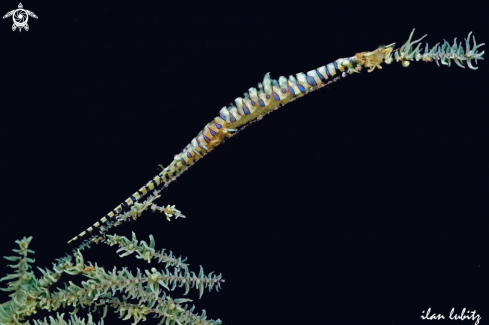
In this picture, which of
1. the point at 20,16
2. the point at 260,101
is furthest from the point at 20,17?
the point at 260,101

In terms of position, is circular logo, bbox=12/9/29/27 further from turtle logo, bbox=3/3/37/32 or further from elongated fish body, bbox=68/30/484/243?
elongated fish body, bbox=68/30/484/243

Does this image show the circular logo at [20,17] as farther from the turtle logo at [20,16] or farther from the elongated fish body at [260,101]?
the elongated fish body at [260,101]

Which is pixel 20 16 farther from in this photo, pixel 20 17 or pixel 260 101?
pixel 260 101

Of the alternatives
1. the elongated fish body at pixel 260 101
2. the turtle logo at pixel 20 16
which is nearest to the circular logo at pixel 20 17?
the turtle logo at pixel 20 16

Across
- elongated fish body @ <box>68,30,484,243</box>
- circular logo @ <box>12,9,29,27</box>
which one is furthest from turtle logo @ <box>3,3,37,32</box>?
elongated fish body @ <box>68,30,484,243</box>
